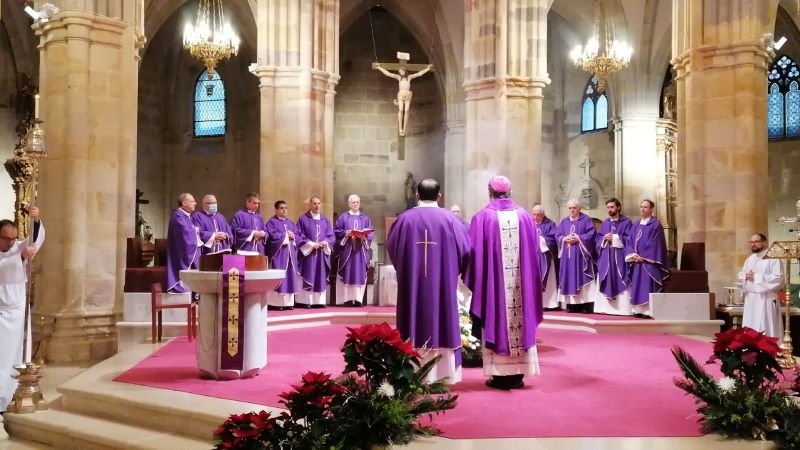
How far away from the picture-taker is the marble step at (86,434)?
18.6 ft

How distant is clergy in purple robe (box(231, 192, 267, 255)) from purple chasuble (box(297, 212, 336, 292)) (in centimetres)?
79

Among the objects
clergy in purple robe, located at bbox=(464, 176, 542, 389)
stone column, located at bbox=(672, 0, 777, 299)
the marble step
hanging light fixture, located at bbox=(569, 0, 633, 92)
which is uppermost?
hanging light fixture, located at bbox=(569, 0, 633, 92)

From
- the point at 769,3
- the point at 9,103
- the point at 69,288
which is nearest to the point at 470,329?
the point at 69,288

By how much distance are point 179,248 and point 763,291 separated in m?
7.74

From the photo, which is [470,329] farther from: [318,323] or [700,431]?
[318,323]

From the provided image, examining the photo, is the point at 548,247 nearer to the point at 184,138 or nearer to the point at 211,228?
the point at 211,228

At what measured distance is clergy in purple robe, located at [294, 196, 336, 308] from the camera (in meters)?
13.1

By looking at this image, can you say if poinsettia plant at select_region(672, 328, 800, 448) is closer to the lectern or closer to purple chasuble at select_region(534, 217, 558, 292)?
the lectern

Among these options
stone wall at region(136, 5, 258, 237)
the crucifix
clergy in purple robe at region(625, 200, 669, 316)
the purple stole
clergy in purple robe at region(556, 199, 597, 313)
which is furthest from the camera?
stone wall at region(136, 5, 258, 237)

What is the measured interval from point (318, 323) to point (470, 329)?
190 inches

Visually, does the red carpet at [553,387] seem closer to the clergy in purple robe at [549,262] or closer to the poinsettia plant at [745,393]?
the poinsettia plant at [745,393]

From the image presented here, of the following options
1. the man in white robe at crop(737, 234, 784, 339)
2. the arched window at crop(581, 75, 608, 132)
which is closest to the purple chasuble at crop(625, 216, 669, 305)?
the man in white robe at crop(737, 234, 784, 339)

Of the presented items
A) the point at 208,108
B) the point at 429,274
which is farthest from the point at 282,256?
the point at 208,108

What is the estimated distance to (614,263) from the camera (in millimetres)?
12133
